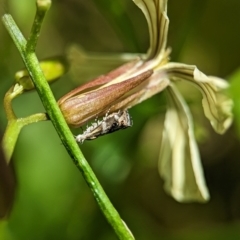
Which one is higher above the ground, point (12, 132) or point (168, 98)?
point (12, 132)

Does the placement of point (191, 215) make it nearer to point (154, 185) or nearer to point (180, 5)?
point (154, 185)

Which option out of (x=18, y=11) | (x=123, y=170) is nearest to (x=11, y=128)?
(x=123, y=170)

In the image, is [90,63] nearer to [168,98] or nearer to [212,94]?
[168,98]

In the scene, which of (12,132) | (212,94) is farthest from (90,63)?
(12,132)

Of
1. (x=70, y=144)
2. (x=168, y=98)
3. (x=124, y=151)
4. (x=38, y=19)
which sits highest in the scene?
(x=38, y=19)

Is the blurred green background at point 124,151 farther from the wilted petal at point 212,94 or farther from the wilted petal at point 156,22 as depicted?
the wilted petal at point 156,22

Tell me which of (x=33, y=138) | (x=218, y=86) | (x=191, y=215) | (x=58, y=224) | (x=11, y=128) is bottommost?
(x=191, y=215)
